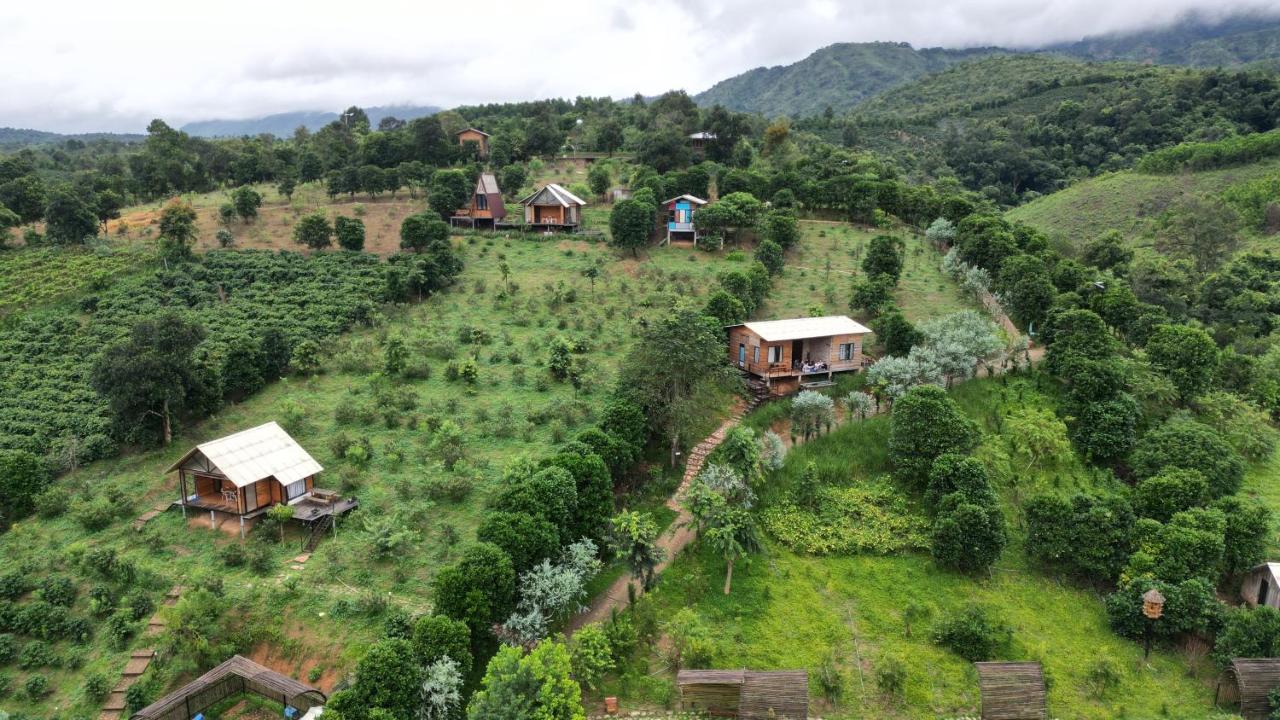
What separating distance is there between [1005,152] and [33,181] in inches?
3924

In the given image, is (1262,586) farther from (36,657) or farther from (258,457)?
(36,657)

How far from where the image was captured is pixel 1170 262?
5022cm

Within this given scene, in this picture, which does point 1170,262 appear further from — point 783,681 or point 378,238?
point 378,238

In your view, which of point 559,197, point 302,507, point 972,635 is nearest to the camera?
point 972,635

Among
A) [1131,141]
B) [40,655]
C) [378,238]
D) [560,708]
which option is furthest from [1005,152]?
[40,655]

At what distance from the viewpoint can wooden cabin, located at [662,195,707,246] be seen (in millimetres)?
52312

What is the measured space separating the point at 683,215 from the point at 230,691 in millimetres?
41447

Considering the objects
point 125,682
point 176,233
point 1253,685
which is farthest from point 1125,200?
point 125,682

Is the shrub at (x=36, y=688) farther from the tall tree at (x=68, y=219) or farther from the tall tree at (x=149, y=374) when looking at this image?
the tall tree at (x=68, y=219)

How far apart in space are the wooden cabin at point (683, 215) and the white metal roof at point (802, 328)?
18.9 m

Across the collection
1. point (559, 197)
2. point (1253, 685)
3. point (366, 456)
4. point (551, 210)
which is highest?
point (559, 197)

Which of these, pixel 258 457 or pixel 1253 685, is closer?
pixel 1253 685

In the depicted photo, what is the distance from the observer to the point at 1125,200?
235ft

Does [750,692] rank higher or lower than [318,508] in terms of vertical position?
lower
